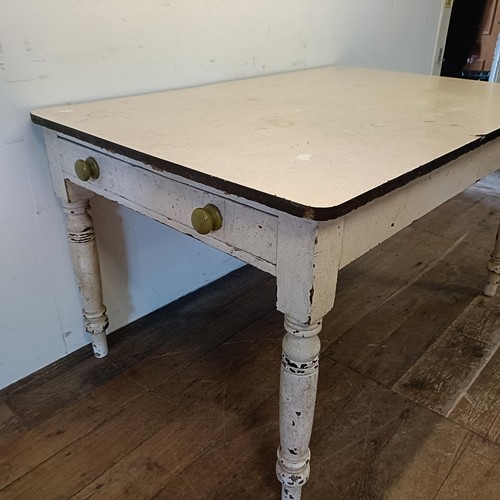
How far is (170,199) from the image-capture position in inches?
34.4

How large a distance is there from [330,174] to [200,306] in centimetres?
98

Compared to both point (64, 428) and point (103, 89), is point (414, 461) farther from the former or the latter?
point (103, 89)

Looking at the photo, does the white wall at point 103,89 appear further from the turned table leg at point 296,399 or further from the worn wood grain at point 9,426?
the turned table leg at point 296,399

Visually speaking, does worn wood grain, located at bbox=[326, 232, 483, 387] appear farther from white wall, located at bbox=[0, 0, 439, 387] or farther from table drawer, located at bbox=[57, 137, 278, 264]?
table drawer, located at bbox=[57, 137, 278, 264]

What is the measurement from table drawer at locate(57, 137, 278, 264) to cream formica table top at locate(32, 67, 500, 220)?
44mm

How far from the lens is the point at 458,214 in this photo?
95.1 inches

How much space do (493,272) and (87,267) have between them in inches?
51.3

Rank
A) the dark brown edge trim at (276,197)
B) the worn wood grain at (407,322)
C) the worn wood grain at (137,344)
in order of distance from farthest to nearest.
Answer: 1. the worn wood grain at (407,322)
2. the worn wood grain at (137,344)
3. the dark brown edge trim at (276,197)

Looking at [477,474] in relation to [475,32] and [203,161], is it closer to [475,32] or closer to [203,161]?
[203,161]

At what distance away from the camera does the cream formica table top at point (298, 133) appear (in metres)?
0.73

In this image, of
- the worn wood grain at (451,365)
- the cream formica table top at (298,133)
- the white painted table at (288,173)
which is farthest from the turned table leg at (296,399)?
the worn wood grain at (451,365)

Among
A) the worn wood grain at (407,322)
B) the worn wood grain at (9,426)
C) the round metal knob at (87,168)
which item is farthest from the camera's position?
the worn wood grain at (407,322)

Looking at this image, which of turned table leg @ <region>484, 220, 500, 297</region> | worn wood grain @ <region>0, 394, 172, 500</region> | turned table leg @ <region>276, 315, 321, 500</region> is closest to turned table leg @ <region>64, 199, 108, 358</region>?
worn wood grain @ <region>0, 394, 172, 500</region>

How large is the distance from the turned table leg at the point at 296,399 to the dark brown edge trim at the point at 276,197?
21 centimetres
